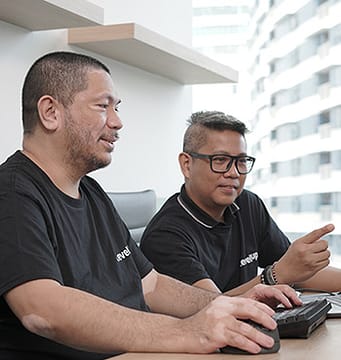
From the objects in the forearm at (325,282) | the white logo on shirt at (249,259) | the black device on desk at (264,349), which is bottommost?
the forearm at (325,282)

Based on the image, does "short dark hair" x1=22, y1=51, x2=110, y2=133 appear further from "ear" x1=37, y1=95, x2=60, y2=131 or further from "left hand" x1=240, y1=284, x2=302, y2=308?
"left hand" x1=240, y1=284, x2=302, y2=308

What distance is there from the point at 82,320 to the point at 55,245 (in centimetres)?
25

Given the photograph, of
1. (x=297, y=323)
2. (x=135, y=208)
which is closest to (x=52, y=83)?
(x=297, y=323)

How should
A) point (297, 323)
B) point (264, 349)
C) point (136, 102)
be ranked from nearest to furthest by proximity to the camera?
point (264, 349) < point (297, 323) < point (136, 102)

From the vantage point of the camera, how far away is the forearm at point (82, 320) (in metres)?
1.46

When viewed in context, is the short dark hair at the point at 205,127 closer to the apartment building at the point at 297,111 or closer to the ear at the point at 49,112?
the ear at the point at 49,112

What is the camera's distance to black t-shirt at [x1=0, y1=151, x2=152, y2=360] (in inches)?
59.6

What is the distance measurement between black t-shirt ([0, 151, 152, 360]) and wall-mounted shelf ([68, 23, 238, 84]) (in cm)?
95

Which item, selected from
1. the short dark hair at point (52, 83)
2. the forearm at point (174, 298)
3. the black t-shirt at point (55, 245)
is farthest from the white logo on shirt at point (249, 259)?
the short dark hair at point (52, 83)

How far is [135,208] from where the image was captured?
9.26 ft

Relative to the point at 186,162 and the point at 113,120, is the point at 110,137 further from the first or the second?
the point at 186,162

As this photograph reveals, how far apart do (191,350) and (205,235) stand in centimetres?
119

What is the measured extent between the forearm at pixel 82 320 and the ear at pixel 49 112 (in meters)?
0.51

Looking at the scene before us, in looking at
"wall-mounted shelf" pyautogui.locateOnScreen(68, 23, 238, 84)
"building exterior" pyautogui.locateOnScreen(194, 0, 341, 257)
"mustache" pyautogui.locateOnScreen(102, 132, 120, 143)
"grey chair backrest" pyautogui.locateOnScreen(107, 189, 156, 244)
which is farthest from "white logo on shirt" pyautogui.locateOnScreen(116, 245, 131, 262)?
"building exterior" pyautogui.locateOnScreen(194, 0, 341, 257)
